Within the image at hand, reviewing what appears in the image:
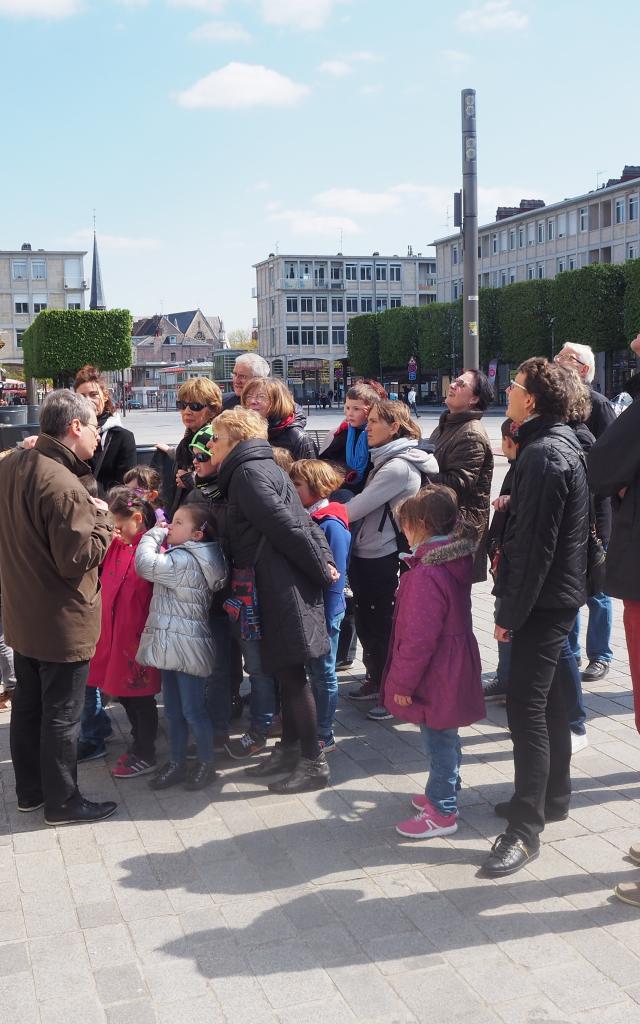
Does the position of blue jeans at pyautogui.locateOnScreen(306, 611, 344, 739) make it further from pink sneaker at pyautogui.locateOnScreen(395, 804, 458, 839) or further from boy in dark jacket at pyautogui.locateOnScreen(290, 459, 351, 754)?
pink sneaker at pyautogui.locateOnScreen(395, 804, 458, 839)

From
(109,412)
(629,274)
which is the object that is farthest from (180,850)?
(629,274)

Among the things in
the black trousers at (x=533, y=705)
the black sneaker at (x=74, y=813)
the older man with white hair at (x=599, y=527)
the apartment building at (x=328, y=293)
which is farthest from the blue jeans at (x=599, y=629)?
the apartment building at (x=328, y=293)

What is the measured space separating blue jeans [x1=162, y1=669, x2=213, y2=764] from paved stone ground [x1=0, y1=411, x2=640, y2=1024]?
22 cm

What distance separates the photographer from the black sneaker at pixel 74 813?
4.27m

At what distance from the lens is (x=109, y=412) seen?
6328 millimetres

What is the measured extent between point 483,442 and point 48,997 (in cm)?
358

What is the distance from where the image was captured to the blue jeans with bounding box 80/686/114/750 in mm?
5091

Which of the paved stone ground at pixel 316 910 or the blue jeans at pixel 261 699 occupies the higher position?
the blue jeans at pixel 261 699

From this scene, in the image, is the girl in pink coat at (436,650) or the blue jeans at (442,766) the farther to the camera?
the blue jeans at (442,766)

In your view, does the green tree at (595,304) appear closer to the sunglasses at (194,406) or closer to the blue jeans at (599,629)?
the blue jeans at (599,629)

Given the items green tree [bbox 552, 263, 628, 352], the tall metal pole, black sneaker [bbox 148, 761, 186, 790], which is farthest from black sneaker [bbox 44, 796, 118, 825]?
green tree [bbox 552, 263, 628, 352]

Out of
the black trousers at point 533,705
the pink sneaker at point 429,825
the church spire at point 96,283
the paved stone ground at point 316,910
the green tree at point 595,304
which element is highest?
the church spire at point 96,283

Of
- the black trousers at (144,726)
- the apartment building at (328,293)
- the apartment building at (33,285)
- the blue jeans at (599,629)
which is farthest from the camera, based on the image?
the apartment building at (328,293)

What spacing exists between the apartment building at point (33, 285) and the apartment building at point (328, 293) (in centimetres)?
2336
